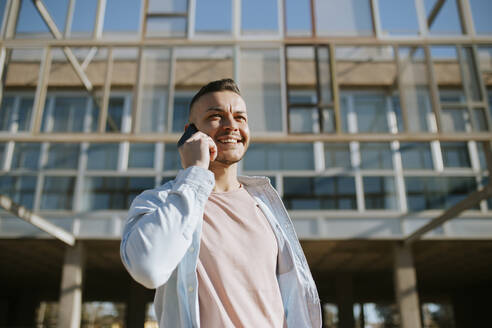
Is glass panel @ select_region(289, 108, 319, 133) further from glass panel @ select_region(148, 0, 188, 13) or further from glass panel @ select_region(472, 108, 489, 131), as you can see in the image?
glass panel @ select_region(148, 0, 188, 13)

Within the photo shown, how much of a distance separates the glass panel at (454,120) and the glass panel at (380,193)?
4.40m

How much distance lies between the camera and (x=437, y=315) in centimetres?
1678

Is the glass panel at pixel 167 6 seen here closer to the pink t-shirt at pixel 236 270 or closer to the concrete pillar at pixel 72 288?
the pink t-shirt at pixel 236 270

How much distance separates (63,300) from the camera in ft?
31.7

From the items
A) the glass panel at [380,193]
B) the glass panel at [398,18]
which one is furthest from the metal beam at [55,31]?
the glass panel at [380,193]

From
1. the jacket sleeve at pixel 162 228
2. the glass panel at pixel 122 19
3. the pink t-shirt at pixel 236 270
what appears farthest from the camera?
the glass panel at pixel 122 19

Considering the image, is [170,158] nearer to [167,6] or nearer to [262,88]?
[167,6]

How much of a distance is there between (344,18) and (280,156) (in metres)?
4.59

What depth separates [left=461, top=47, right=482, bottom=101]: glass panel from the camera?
222 inches

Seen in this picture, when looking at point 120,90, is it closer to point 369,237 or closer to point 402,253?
point 369,237

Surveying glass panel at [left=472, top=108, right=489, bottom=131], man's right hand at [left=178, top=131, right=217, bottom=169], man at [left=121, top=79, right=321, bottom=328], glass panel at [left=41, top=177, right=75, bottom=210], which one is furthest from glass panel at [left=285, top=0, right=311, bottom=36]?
glass panel at [left=41, top=177, right=75, bottom=210]

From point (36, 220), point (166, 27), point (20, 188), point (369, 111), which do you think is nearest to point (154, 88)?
point (166, 27)

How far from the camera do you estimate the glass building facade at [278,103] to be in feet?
18.3

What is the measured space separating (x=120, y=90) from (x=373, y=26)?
13.4 ft
